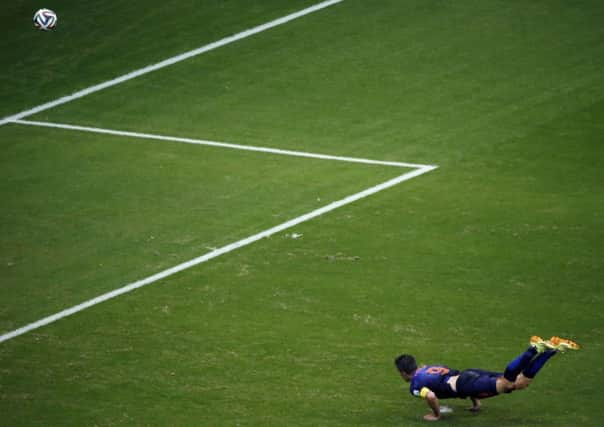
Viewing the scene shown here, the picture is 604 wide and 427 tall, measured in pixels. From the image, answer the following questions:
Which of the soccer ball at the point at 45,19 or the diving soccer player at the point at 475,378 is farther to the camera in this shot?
the soccer ball at the point at 45,19

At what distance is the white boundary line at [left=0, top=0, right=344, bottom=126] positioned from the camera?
1382 inches

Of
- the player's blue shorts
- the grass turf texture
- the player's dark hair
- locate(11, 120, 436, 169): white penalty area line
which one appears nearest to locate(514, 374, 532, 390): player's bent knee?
the player's blue shorts

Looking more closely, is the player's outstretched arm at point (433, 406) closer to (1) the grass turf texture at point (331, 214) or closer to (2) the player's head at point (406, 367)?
(1) the grass turf texture at point (331, 214)

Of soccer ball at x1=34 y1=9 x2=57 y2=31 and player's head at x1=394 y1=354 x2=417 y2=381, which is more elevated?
soccer ball at x1=34 y1=9 x2=57 y2=31

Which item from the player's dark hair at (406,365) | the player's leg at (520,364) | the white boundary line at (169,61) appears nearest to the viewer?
the player's leg at (520,364)

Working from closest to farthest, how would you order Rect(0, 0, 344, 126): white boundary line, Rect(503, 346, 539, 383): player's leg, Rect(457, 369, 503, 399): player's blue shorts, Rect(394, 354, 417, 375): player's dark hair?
Rect(503, 346, 539, 383): player's leg → Rect(457, 369, 503, 399): player's blue shorts → Rect(394, 354, 417, 375): player's dark hair → Rect(0, 0, 344, 126): white boundary line

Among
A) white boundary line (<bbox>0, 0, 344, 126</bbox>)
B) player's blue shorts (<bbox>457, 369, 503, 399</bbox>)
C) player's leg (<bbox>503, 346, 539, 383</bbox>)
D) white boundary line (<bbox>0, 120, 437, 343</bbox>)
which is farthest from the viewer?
white boundary line (<bbox>0, 0, 344, 126</bbox>)

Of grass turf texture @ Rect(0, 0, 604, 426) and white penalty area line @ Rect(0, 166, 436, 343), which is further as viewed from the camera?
white penalty area line @ Rect(0, 166, 436, 343)

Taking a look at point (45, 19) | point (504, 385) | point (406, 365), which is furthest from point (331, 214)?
point (45, 19)

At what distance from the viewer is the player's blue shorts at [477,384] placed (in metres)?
15.4

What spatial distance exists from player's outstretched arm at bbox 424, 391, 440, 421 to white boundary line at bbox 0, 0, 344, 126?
21.9 metres

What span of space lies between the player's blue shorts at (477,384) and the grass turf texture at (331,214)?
1.51 feet

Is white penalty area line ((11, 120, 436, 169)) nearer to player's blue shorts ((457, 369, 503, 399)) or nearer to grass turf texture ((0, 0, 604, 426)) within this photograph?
grass turf texture ((0, 0, 604, 426))

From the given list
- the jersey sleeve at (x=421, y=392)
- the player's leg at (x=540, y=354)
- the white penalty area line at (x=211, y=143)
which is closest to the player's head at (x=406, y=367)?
the jersey sleeve at (x=421, y=392)
